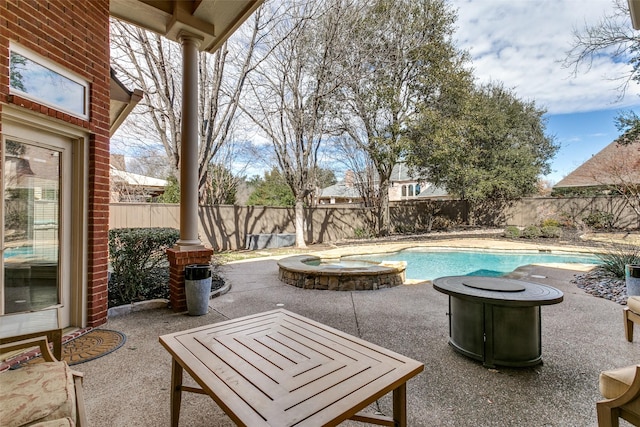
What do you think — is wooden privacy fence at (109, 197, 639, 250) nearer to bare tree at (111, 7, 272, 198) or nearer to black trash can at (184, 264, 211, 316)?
bare tree at (111, 7, 272, 198)

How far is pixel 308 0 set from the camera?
9148 mm

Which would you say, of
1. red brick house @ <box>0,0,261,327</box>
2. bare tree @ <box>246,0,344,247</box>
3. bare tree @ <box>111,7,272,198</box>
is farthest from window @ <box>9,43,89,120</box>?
bare tree @ <box>246,0,344,247</box>

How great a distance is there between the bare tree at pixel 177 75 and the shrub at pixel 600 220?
16.4 metres

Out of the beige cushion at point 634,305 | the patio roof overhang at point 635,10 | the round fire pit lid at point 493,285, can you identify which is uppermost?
the patio roof overhang at point 635,10

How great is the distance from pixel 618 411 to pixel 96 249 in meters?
4.88

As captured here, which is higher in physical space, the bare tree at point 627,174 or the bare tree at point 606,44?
the bare tree at point 606,44

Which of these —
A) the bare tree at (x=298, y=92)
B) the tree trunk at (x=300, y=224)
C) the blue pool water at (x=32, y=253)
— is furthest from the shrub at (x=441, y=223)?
the blue pool water at (x=32, y=253)

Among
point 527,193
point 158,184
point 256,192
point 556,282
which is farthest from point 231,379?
point 527,193

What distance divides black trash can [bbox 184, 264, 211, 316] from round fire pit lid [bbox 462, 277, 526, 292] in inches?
130

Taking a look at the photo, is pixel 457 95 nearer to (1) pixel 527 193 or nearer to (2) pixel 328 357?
(1) pixel 527 193

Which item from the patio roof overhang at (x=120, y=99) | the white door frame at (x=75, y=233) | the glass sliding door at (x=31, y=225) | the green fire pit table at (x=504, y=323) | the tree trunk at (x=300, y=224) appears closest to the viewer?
the green fire pit table at (x=504, y=323)

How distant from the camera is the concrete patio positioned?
208 cm

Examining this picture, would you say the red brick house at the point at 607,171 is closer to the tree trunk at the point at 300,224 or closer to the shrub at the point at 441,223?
the shrub at the point at 441,223

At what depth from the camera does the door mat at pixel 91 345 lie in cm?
286
